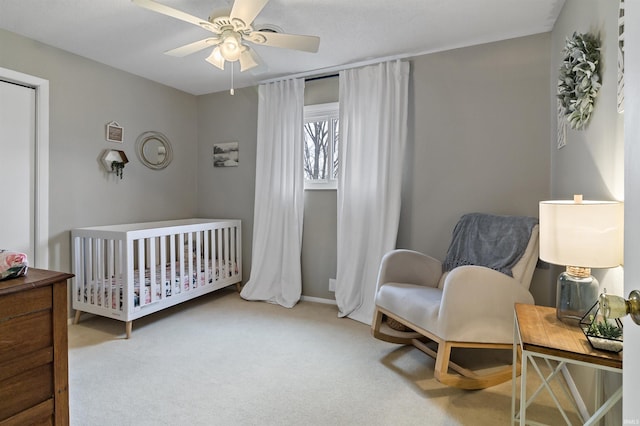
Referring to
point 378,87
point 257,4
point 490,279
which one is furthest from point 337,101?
point 490,279

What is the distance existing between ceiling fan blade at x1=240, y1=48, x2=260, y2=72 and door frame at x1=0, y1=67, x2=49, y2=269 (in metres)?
1.71

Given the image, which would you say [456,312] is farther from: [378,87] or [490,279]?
[378,87]

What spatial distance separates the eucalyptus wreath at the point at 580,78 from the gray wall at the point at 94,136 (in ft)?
11.5

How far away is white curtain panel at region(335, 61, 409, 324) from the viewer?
9.57ft

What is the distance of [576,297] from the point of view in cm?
138

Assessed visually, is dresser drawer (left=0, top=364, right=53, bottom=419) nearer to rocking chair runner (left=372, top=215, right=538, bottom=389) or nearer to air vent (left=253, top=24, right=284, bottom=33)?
rocking chair runner (left=372, top=215, right=538, bottom=389)

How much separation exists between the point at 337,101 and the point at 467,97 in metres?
1.17

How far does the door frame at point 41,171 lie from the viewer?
266cm

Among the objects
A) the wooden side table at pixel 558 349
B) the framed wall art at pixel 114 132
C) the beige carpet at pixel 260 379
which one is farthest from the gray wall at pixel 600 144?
the framed wall art at pixel 114 132

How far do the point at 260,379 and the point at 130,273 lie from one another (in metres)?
1.33

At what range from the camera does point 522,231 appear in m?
2.21

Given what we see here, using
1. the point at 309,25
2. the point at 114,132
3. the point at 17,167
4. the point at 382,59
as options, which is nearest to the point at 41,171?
the point at 17,167

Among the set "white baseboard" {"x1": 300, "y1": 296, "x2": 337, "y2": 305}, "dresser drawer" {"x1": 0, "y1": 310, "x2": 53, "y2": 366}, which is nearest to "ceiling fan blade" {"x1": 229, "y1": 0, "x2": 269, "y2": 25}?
"dresser drawer" {"x1": 0, "y1": 310, "x2": 53, "y2": 366}

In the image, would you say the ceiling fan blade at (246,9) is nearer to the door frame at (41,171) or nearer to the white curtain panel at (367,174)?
the white curtain panel at (367,174)
